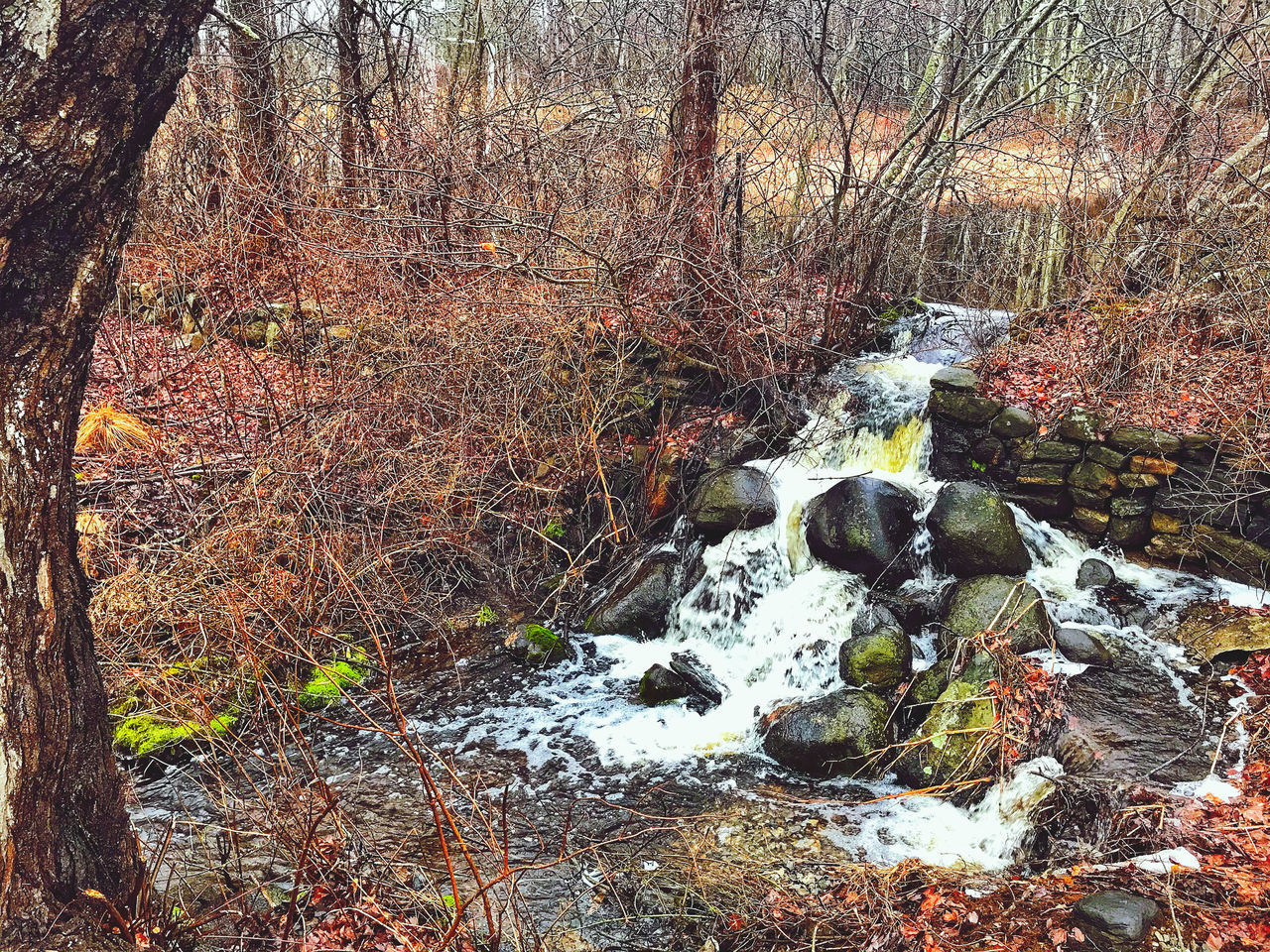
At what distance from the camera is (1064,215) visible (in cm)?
867

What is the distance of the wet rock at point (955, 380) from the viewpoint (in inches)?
316

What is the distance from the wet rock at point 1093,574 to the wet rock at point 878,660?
167 cm

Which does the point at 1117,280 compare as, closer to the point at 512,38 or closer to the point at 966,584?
the point at 966,584

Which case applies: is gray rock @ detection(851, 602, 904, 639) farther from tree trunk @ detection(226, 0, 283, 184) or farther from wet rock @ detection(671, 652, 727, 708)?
tree trunk @ detection(226, 0, 283, 184)

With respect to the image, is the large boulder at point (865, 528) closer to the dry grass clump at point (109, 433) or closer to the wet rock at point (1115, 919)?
the wet rock at point (1115, 919)

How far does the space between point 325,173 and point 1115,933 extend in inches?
395

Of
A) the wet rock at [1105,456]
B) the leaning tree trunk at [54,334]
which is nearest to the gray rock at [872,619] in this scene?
the wet rock at [1105,456]

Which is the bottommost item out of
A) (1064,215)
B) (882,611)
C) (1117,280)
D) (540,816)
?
(540,816)

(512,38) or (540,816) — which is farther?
(512,38)

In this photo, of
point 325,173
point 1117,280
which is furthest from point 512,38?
point 1117,280

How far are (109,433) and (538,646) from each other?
4.35m

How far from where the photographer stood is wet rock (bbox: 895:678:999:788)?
5.31 meters

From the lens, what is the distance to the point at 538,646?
717 cm

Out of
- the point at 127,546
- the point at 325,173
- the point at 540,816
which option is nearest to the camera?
the point at 540,816
